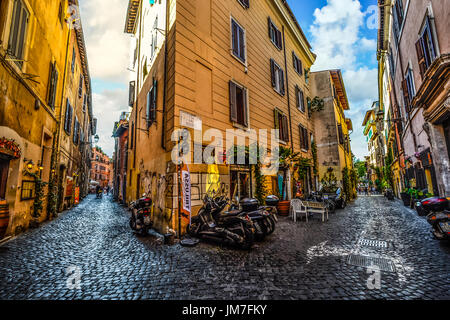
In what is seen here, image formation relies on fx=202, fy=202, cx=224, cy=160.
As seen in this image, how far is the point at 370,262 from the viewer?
358 centimetres

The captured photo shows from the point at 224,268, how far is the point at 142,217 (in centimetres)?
379

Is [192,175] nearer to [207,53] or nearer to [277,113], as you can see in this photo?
[207,53]

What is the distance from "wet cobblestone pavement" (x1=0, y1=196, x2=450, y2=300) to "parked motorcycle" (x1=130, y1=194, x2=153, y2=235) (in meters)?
0.48

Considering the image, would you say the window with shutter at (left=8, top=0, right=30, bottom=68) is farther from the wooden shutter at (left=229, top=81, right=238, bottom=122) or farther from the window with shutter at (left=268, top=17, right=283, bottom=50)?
the window with shutter at (left=268, top=17, right=283, bottom=50)

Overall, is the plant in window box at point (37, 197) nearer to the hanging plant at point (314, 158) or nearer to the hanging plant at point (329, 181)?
the hanging plant at point (329, 181)

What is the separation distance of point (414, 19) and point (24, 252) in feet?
47.7

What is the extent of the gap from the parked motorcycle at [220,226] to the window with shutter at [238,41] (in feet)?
22.4

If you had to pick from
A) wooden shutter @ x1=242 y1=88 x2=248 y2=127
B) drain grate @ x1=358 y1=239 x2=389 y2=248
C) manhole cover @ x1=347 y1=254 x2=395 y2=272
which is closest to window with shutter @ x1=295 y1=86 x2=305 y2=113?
wooden shutter @ x1=242 y1=88 x2=248 y2=127

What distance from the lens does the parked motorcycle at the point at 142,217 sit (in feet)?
19.9

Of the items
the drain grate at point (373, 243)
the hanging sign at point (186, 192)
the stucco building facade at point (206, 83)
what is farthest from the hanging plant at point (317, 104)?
the hanging sign at point (186, 192)

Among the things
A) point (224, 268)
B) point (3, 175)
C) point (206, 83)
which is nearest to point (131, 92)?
point (206, 83)

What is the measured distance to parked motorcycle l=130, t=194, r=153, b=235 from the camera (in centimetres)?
608

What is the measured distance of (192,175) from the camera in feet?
20.6
